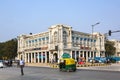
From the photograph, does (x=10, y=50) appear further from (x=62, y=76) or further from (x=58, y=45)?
(x=62, y=76)

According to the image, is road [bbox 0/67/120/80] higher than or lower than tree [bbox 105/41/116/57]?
lower

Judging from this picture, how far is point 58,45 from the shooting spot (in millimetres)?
80438

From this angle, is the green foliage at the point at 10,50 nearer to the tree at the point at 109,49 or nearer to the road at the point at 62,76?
the tree at the point at 109,49

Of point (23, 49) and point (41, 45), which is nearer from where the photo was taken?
point (41, 45)

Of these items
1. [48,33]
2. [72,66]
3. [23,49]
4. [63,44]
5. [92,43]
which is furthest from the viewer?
[23,49]

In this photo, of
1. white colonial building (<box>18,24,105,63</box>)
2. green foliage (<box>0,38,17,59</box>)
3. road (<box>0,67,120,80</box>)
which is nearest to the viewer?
road (<box>0,67,120,80</box>)

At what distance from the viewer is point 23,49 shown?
99562mm

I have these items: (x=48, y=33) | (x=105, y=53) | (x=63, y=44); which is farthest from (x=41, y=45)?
(x=105, y=53)

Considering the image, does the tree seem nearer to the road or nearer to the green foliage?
the green foliage

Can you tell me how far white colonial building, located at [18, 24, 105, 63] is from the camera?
8112 cm

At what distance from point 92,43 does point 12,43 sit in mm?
31842

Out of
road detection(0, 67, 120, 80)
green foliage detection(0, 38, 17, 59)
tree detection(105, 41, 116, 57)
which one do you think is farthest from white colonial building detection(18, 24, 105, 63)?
road detection(0, 67, 120, 80)

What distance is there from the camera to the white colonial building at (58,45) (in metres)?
81.1

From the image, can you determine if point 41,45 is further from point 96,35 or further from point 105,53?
point 105,53
